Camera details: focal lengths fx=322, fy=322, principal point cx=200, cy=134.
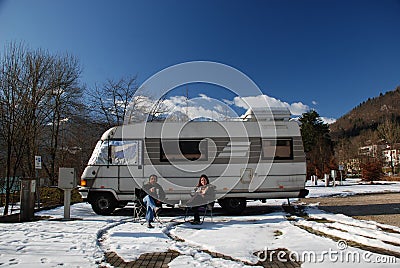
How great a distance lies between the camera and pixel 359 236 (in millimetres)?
6566

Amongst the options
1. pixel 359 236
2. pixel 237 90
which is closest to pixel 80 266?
pixel 359 236

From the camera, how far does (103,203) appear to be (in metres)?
10.8

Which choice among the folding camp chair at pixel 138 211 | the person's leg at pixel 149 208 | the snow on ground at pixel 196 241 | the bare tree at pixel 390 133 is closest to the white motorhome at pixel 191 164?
the folding camp chair at pixel 138 211

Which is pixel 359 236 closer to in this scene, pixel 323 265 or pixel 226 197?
pixel 323 265

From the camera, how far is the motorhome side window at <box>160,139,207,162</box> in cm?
1060

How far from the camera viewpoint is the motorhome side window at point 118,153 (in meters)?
10.7

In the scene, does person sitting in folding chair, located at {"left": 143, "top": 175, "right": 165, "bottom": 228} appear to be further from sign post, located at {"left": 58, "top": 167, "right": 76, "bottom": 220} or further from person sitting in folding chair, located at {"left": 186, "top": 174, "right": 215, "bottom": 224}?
sign post, located at {"left": 58, "top": 167, "right": 76, "bottom": 220}

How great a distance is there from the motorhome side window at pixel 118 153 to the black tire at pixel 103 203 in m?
1.13

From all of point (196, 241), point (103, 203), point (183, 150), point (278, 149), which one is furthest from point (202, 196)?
point (103, 203)

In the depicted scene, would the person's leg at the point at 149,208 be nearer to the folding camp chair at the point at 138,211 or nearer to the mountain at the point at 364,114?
the folding camp chair at the point at 138,211

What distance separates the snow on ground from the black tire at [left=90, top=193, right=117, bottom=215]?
1416 millimetres

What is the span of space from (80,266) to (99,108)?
68.1 ft

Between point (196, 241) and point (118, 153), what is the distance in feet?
16.8

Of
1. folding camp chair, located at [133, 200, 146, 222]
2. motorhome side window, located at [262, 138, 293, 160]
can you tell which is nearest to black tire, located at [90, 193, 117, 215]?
folding camp chair, located at [133, 200, 146, 222]
